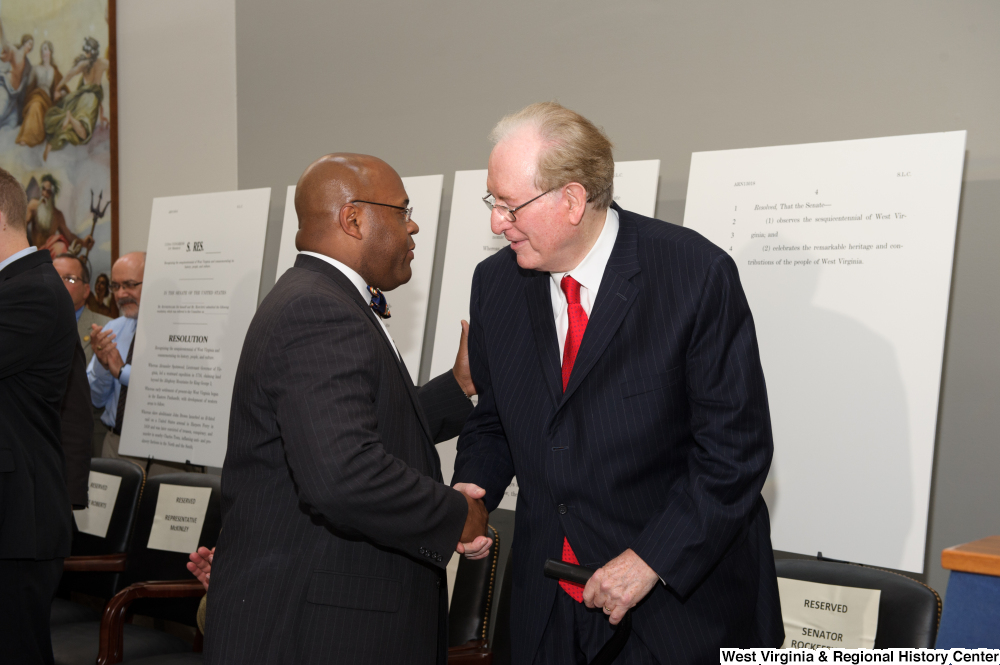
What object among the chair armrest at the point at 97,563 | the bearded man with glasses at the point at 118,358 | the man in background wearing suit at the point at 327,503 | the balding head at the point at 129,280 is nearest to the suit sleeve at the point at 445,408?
the man in background wearing suit at the point at 327,503

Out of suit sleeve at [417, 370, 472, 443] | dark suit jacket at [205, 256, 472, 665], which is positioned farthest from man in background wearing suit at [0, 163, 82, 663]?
suit sleeve at [417, 370, 472, 443]

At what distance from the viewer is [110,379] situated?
4.92m

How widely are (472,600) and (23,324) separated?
173cm

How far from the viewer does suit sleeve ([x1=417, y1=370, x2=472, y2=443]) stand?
2564mm

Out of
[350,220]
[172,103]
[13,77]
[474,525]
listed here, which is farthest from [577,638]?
[13,77]

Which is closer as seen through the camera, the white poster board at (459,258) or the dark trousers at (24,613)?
the dark trousers at (24,613)

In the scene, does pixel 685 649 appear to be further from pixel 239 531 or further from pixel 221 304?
pixel 221 304

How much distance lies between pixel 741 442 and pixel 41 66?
610cm

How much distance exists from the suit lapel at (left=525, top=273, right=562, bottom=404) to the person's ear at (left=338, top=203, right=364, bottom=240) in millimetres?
457

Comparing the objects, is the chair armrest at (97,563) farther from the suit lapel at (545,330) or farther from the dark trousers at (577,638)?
the suit lapel at (545,330)

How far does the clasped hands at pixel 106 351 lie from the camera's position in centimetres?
475

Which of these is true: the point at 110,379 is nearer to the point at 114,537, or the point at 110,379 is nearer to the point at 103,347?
the point at 103,347

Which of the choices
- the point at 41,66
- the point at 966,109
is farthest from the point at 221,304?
the point at 966,109

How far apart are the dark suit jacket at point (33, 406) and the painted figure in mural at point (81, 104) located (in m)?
3.36
